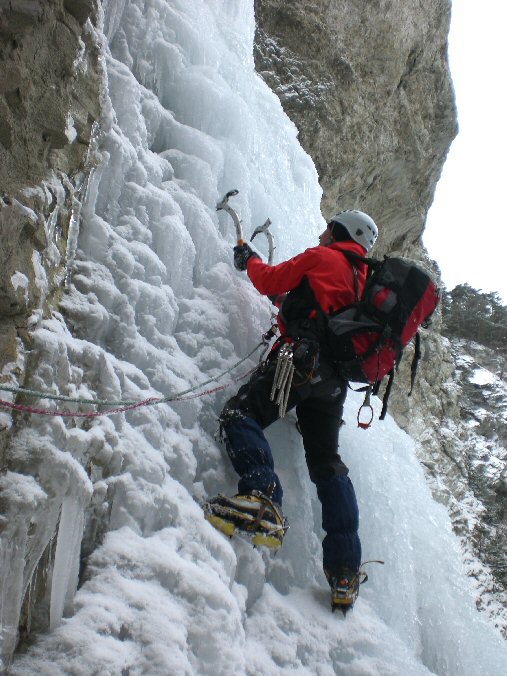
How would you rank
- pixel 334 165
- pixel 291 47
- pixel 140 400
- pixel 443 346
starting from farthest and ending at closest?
pixel 443 346 → pixel 334 165 → pixel 291 47 → pixel 140 400

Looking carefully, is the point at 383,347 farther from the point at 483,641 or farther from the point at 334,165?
the point at 334,165

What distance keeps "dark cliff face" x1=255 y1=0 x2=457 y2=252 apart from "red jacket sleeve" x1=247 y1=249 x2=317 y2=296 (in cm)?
516

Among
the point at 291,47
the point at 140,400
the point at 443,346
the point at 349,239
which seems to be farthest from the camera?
the point at 443,346

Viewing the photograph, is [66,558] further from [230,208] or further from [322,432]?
[230,208]

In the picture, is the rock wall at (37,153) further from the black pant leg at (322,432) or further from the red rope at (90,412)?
the black pant leg at (322,432)

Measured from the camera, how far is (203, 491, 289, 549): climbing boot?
2.33 m

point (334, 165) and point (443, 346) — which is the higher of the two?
point (334, 165)

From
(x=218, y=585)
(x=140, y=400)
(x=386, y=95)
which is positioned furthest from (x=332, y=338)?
(x=386, y=95)

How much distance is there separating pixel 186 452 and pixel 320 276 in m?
1.03

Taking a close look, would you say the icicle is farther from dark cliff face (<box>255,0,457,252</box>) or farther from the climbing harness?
dark cliff face (<box>255,0,457,252</box>)

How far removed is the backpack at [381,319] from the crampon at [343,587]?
34.1 inches

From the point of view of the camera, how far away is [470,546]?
1070 cm

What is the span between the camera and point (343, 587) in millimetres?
2629

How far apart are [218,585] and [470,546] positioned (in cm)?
992
